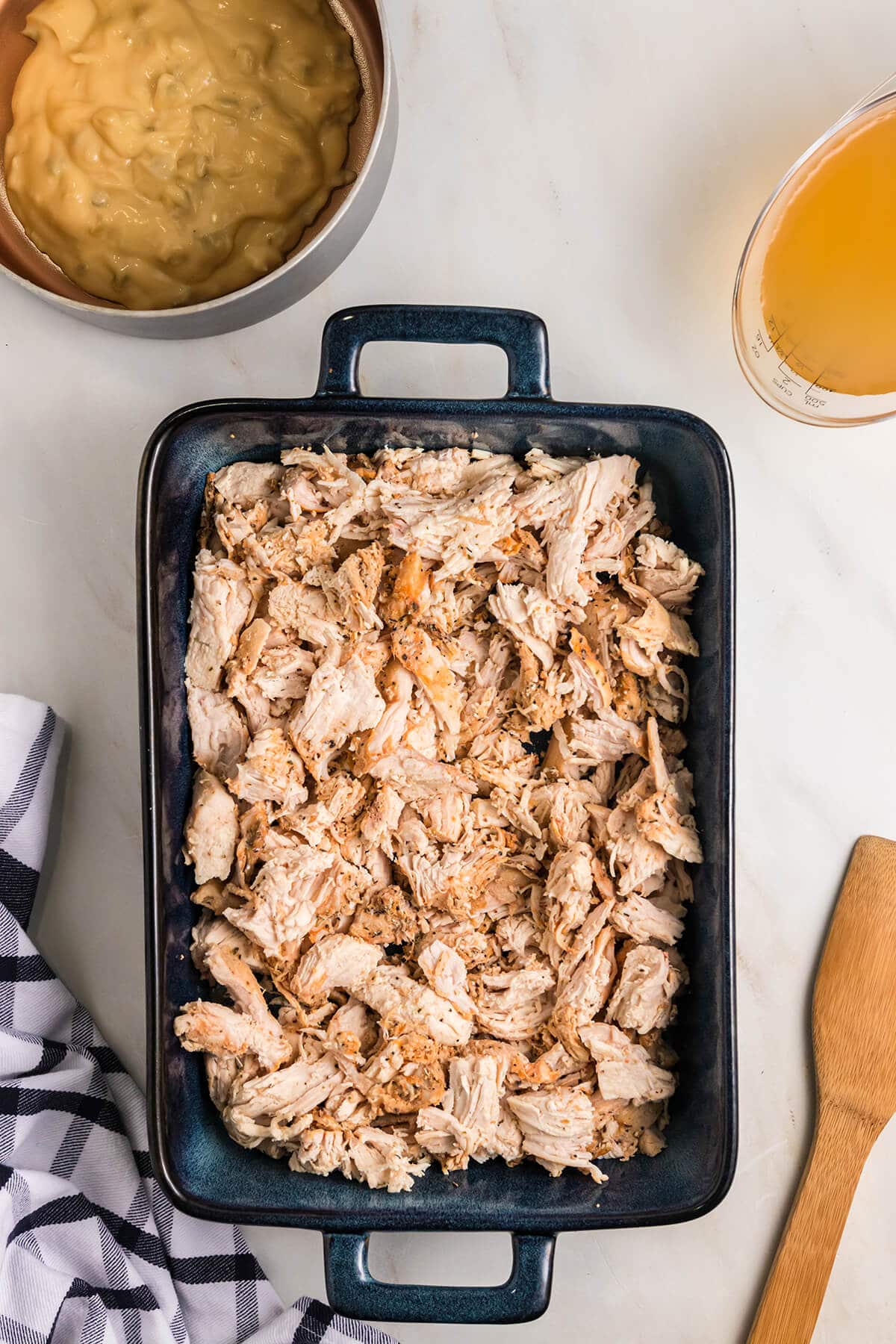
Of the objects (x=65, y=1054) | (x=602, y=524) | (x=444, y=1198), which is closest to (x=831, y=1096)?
(x=444, y=1198)

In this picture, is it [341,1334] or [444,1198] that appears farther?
[341,1334]

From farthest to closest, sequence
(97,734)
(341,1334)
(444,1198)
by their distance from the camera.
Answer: (97,734)
(341,1334)
(444,1198)

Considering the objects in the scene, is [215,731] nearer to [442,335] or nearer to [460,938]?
[460,938]

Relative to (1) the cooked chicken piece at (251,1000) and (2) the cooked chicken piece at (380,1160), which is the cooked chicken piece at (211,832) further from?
(2) the cooked chicken piece at (380,1160)

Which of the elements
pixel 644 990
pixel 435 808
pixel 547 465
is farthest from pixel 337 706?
pixel 644 990

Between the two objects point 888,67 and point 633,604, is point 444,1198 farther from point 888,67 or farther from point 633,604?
point 888,67
